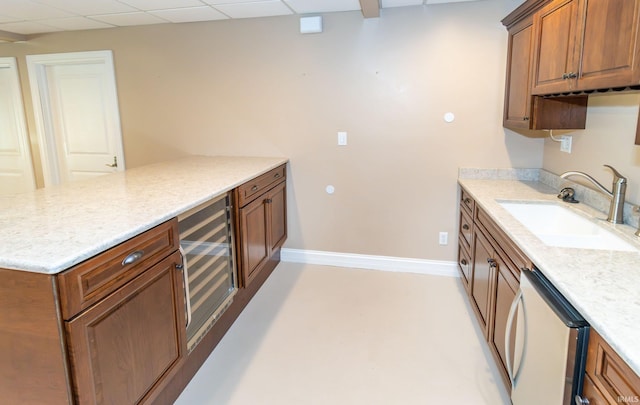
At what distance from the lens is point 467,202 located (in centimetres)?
305

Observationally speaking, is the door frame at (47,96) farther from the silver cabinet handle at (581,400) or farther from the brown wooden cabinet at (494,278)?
A: the silver cabinet handle at (581,400)

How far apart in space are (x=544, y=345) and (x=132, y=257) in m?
1.56

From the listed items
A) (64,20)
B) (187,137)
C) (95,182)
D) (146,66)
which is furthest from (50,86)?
(95,182)

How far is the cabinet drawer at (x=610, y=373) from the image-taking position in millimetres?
931

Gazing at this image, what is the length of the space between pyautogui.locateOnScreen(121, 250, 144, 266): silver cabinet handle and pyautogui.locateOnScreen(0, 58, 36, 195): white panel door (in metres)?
3.60

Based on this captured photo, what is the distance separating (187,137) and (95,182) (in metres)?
1.48

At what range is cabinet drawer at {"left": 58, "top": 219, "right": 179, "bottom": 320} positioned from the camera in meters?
1.27

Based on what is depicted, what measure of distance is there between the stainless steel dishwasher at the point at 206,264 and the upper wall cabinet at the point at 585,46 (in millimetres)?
1986

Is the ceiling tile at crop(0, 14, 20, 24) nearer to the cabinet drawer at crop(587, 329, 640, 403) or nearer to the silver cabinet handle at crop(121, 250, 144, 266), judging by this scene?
the silver cabinet handle at crop(121, 250, 144, 266)

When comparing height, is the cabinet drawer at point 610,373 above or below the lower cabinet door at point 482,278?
above

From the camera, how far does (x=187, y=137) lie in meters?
3.85

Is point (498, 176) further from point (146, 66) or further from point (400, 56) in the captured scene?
point (146, 66)

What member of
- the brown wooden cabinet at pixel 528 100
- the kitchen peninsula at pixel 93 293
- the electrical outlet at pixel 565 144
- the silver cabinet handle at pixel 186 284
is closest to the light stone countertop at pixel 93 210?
the kitchen peninsula at pixel 93 293

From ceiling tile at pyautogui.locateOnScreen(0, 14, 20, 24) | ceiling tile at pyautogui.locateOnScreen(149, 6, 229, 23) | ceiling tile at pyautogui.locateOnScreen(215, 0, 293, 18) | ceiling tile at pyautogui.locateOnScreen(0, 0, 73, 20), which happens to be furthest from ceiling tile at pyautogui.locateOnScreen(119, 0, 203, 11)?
ceiling tile at pyautogui.locateOnScreen(0, 14, 20, 24)
